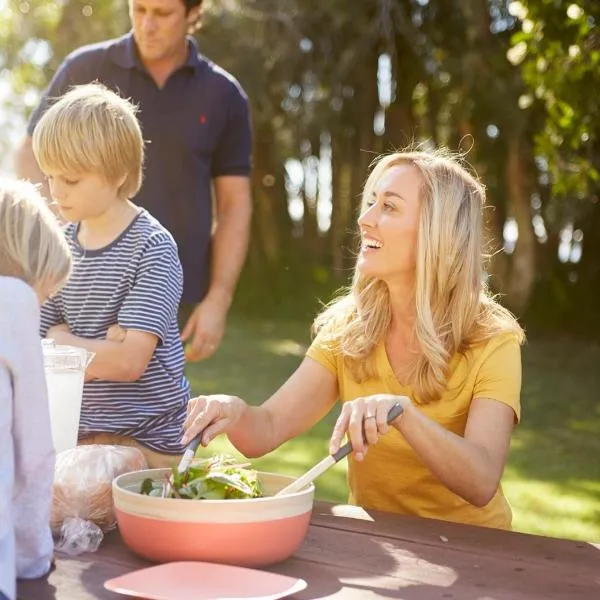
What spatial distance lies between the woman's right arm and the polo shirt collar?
4.59 ft

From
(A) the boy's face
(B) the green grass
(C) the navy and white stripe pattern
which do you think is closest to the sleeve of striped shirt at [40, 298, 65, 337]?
(C) the navy and white stripe pattern

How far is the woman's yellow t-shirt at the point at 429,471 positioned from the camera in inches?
85.3

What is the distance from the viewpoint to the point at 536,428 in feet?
24.4

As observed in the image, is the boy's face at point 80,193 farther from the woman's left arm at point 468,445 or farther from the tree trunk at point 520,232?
the tree trunk at point 520,232

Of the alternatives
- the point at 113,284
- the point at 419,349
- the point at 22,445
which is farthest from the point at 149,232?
the point at 22,445

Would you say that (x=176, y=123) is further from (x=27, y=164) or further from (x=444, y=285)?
(x=444, y=285)

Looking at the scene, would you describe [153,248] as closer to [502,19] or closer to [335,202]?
[502,19]

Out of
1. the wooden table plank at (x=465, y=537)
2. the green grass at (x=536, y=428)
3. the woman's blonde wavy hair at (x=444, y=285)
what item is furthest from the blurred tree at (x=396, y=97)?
the wooden table plank at (x=465, y=537)

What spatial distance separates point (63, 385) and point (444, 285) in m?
0.81

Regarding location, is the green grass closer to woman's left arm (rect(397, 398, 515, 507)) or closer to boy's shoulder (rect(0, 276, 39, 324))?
woman's left arm (rect(397, 398, 515, 507))

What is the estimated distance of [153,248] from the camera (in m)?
2.39

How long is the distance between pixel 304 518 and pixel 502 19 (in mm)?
10145

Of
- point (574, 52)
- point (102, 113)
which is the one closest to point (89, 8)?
point (574, 52)

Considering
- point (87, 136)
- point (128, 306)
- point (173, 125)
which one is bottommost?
point (128, 306)
